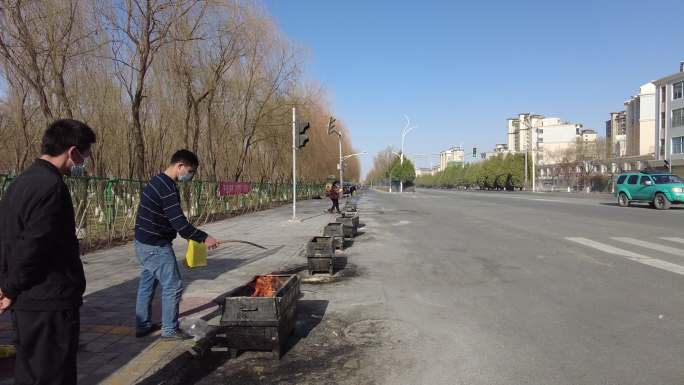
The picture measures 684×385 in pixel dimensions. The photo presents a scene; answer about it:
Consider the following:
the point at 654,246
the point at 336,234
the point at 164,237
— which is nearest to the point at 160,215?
the point at 164,237

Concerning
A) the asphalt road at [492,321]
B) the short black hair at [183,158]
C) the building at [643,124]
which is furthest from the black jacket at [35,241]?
the building at [643,124]

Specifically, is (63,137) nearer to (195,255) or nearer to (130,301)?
(195,255)

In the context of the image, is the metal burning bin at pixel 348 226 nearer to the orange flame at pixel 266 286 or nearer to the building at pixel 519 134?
the orange flame at pixel 266 286

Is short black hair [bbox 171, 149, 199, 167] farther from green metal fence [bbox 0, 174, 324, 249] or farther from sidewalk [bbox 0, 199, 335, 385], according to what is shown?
green metal fence [bbox 0, 174, 324, 249]

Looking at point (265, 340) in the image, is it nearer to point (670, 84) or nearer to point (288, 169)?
point (288, 169)

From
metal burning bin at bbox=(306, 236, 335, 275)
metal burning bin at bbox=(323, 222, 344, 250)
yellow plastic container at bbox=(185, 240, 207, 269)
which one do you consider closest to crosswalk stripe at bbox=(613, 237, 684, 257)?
metal burning bin at bbox=(323, 222, 344, 250)

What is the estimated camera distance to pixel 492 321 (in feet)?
18.1

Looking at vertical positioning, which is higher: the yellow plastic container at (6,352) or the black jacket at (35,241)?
the black jacket at (35,241)

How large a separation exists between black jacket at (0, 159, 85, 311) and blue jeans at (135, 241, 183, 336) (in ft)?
6.45

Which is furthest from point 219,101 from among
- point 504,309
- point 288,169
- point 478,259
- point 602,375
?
point 602,375

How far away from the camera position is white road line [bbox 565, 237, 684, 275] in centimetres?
830

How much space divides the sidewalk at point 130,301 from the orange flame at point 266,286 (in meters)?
0.88

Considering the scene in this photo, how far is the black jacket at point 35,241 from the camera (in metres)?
2.55

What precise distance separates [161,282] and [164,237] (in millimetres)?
423
